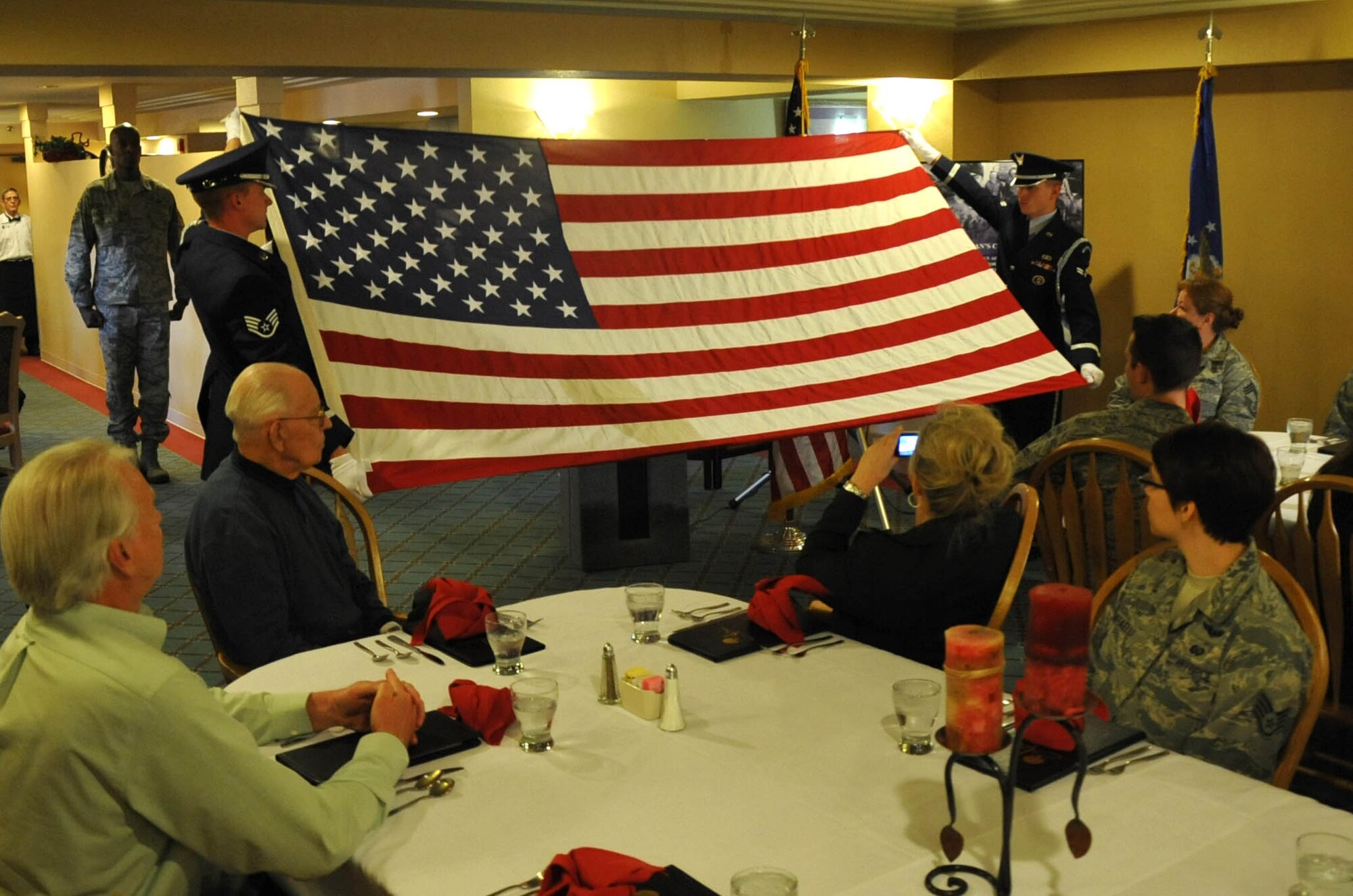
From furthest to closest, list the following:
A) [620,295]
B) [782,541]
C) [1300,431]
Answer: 1. [782,541]
2. [620,295]
3. [1300,431]

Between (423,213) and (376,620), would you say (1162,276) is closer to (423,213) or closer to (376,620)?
(423,213)

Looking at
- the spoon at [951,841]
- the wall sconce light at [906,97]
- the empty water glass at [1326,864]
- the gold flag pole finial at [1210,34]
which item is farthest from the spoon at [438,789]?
the wall sconce light at [906,97]

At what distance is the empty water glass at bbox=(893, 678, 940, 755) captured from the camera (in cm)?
181

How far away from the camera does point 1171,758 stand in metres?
1.80

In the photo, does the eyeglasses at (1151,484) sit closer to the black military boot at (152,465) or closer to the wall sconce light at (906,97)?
the wall sconce light at (906,97)

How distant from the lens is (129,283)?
6.61m

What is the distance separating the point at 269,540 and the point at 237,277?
138 cm

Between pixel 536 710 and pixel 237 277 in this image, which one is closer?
pixel 536 710

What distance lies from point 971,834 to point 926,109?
5884 mm

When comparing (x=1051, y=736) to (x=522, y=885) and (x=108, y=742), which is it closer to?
(x=522, y=885)

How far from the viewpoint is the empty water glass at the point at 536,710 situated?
187cm

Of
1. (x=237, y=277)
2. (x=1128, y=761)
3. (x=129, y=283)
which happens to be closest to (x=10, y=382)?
(x=129, y=283)

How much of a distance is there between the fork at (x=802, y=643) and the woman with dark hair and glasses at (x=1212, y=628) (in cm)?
47

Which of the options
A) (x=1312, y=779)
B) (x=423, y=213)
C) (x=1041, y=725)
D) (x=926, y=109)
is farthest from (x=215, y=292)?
(x=926, y=109)
